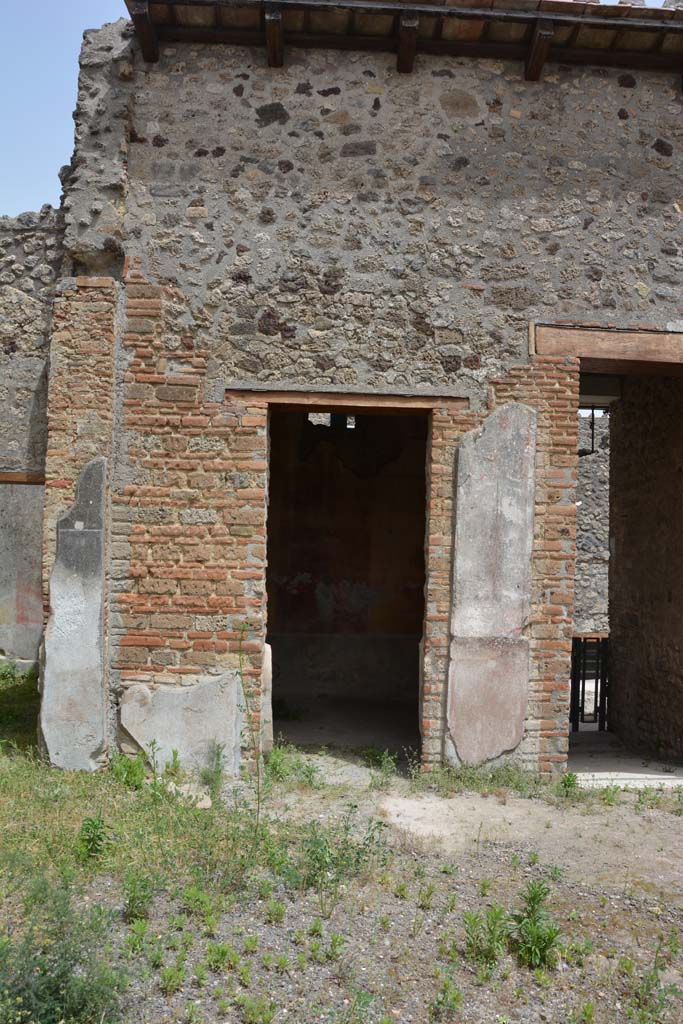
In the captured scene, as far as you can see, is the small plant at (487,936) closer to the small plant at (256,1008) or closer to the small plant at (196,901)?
the small plant at (256,1008)

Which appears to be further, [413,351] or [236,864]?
[413,351]

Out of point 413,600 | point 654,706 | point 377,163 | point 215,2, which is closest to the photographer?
point 215,2

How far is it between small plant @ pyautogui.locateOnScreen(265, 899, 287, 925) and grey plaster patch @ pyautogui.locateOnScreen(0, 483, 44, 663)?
25.2 ft

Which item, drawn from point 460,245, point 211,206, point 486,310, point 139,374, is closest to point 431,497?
point 486,310

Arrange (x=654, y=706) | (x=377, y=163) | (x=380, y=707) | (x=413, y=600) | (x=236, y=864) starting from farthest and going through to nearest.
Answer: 1. (x=413, y=600)
2. (x=380, y=707)
3. (x=654, y=706)
4. (x=377, y=163)
5. (x=236, y=864)

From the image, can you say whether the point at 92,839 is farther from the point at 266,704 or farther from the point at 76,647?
the point at 266,704

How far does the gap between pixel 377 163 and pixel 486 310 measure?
1.42 metres

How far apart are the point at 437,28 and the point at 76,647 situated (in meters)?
5.31

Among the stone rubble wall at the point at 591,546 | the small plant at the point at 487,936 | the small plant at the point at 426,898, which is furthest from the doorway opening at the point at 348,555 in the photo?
the stone rubble wall at the point at 591,546

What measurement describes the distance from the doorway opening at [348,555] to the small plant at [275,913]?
5.54m

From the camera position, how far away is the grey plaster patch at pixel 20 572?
10.8 m

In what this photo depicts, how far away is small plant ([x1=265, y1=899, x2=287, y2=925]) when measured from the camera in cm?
394

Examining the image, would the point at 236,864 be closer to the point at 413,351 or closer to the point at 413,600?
the point at 413,351

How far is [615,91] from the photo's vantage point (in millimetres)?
6418
